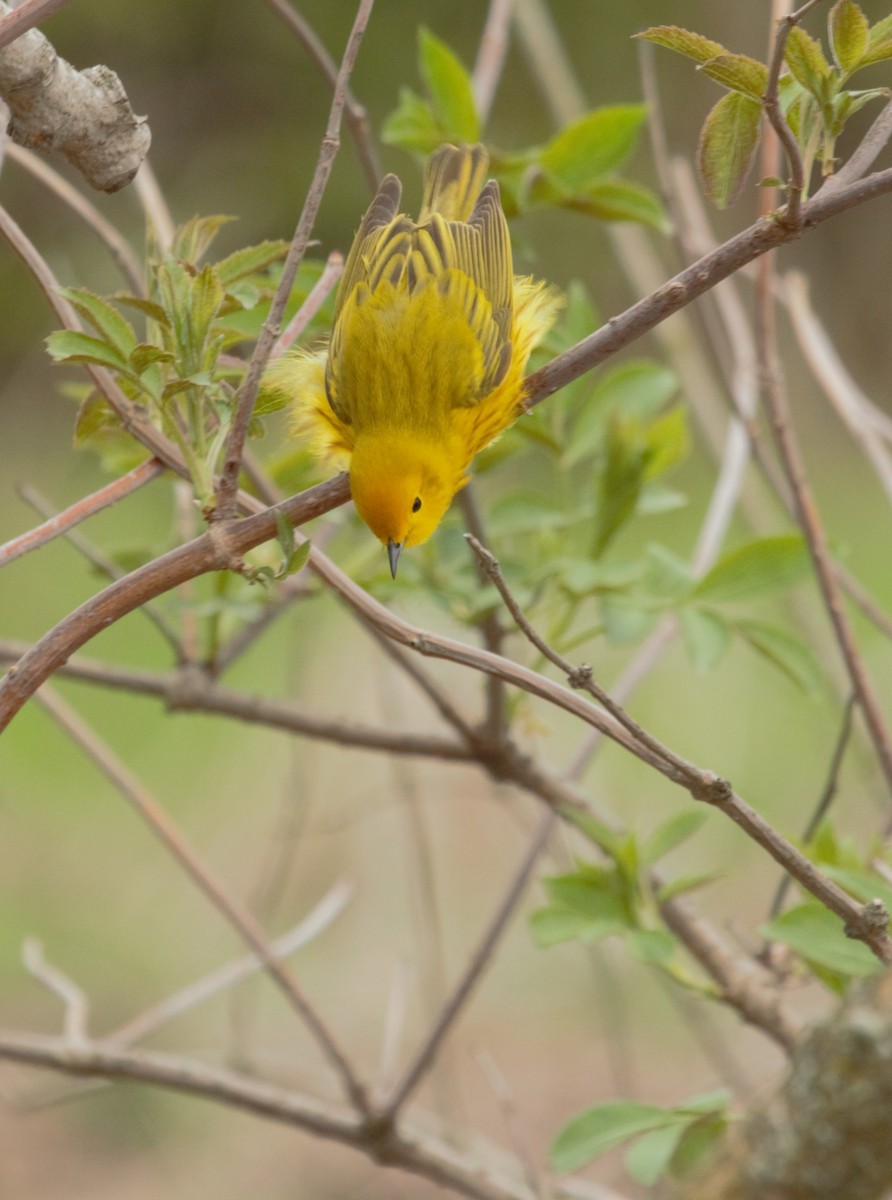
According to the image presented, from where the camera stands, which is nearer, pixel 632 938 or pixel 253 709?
pixel 632 938

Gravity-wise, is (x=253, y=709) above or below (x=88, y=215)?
below

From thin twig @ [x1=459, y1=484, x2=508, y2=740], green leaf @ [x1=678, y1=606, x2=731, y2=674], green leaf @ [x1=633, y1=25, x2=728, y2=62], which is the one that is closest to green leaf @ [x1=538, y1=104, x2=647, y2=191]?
thin twig @ [x1=459, y1=484, x2=508, y2=740]

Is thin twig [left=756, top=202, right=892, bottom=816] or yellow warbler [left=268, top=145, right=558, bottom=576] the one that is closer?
thin twig [left=756, top=202, right=892, bottom=816]

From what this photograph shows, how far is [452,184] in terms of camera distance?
185cm

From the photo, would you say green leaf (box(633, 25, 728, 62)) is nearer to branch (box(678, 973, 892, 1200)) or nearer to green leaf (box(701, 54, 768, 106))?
green leaf (box(701, 54, 768, 106))

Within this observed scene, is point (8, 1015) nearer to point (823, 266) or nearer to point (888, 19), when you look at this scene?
point (888, 19)

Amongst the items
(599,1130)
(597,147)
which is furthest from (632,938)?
(597,147)

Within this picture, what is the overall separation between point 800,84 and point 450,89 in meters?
0.65

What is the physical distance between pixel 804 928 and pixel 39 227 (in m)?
5.37

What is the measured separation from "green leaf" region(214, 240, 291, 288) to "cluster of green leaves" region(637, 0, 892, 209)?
13.5 inches

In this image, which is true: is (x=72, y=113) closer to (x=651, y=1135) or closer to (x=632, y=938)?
(x=632, y=938)

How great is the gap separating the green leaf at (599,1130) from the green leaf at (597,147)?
950 mm

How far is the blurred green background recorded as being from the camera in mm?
3219

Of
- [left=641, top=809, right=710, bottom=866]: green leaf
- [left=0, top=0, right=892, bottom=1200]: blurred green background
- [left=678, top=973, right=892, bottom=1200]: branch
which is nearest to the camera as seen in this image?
[left=678, top=973, right=892, bottom=1200]: branch
